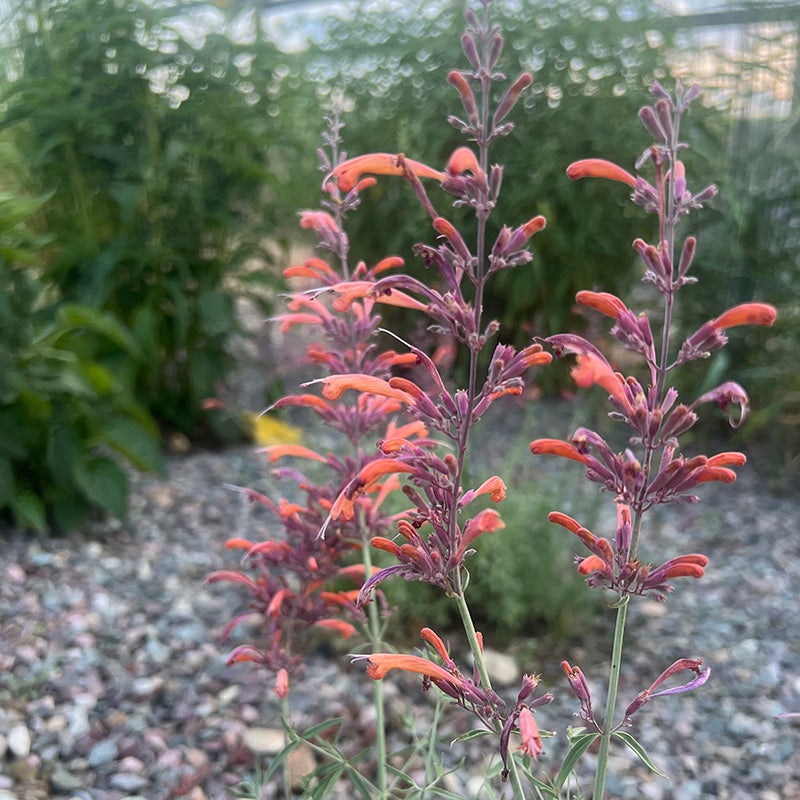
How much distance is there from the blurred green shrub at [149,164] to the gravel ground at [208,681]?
864mm

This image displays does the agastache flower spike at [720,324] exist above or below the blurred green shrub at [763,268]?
above

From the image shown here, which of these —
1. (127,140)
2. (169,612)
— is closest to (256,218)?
(127,140)

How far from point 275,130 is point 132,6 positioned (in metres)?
0.73

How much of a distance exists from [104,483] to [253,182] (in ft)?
5.10

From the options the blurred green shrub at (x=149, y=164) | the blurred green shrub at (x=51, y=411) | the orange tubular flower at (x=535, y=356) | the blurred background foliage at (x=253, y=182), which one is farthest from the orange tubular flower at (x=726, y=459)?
the blurred green shrub at (x=149, y=164)

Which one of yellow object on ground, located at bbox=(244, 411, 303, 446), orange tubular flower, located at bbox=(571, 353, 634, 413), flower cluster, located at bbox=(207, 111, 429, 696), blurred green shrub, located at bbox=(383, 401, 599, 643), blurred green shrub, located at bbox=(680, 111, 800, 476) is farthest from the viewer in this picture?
yellow object on ground, located at bbox=(244, 411, 303, 446)

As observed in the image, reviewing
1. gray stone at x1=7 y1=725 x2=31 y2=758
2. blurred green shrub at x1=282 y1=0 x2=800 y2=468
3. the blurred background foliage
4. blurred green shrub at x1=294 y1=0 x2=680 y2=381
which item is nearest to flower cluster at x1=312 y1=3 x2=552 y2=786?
gray stone at x1=7 y1=725 x2=31 y2=758

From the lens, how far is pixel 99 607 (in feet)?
7.64

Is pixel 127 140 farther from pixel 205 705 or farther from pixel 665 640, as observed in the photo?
pixel 665 640

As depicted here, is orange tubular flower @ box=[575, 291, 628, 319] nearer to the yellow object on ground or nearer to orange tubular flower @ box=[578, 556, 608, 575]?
orange tubular flower @ box=[578, 556, 608, 575]

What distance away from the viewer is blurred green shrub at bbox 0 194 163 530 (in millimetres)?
2447

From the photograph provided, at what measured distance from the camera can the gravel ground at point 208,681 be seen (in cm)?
181

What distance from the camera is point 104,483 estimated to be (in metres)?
2.61

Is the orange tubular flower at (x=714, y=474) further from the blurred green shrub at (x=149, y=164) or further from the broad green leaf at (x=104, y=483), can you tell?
the blurred green shrub at (x=149, y=164)
